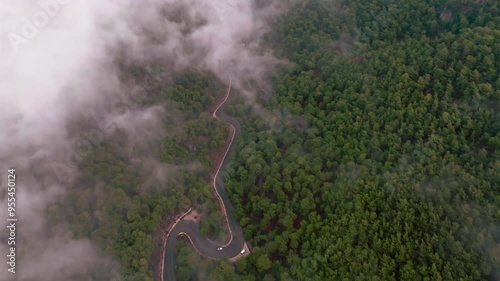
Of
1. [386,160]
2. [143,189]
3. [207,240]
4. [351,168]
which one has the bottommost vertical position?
[386,160]

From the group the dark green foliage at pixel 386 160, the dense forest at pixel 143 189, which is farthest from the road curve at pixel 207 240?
the dark green foliage at pixel 386 160

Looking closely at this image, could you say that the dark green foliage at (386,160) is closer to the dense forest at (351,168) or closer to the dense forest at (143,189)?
the dense forest at (351,168)

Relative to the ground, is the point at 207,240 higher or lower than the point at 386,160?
higher

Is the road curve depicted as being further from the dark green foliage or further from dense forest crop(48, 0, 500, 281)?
the dark green foliage

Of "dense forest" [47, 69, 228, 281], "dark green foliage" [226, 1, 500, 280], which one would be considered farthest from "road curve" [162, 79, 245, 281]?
"dark green foliage" [226, 1, 500, 280]

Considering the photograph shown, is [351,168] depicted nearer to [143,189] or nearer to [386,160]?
[386,160]

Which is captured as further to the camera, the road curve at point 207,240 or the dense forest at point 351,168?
the road curve at point 207,240

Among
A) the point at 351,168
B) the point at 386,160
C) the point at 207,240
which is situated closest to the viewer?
the point at 351,168

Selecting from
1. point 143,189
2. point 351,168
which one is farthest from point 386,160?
point 143,189
